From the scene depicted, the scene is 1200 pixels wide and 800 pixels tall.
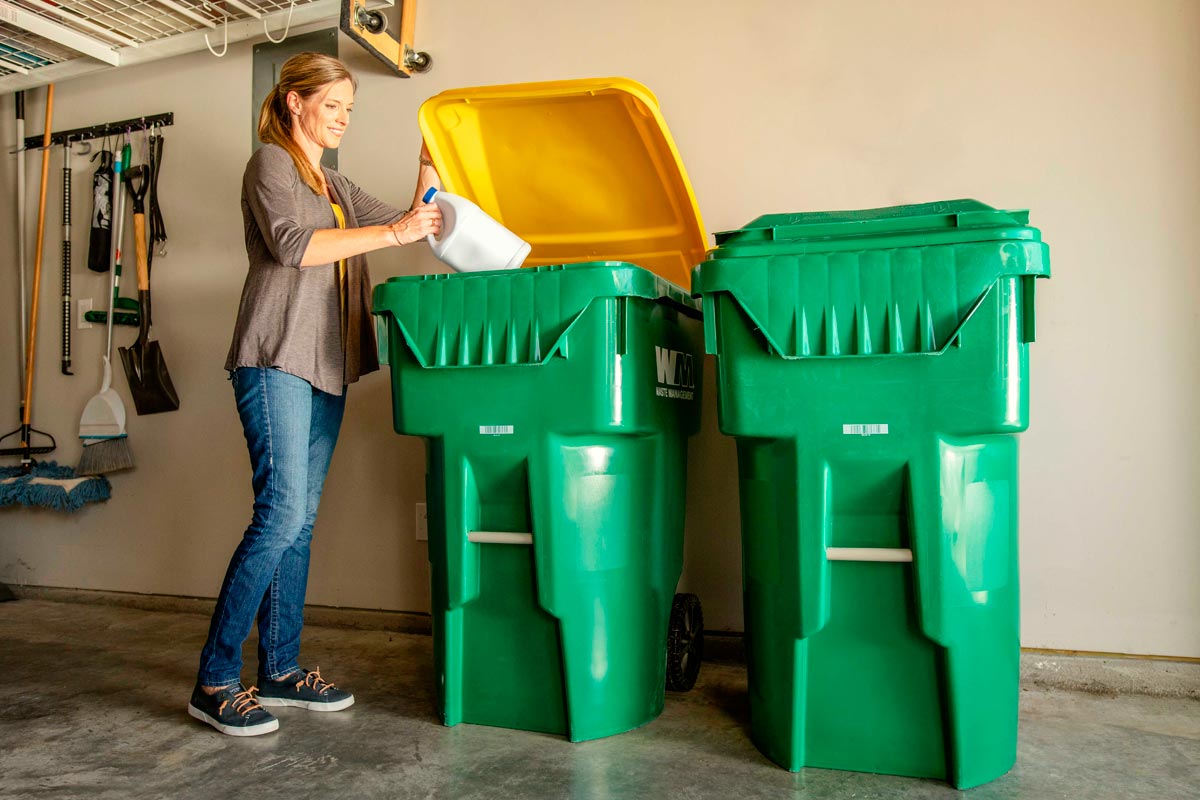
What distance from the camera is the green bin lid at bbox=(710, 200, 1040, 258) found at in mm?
1627

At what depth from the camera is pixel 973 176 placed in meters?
2.32

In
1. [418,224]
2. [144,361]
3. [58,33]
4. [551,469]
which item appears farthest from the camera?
[144,361]

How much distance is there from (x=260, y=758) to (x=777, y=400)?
1.30m

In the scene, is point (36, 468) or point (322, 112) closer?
point (322, 112)

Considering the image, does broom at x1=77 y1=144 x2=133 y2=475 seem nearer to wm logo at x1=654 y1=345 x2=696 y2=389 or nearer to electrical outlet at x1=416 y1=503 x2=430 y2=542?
electrical outlet at x1=416 y1=503 x2=430 y2=542

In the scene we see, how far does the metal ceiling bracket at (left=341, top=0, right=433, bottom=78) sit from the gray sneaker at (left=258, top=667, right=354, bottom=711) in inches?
71.2

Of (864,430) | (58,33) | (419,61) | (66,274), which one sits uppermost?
(58,33)

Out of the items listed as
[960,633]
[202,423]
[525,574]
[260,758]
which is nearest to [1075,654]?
[960,633]

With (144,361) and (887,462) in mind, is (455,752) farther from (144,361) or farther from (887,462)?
(144,361)

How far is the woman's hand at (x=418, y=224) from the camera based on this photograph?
6.47ft

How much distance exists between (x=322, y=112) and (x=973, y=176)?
1.66m

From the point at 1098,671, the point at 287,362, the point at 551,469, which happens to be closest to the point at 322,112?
the point at 287,362

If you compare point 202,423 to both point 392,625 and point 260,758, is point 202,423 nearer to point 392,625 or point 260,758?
point 392,625

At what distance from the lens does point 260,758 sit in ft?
6.08
